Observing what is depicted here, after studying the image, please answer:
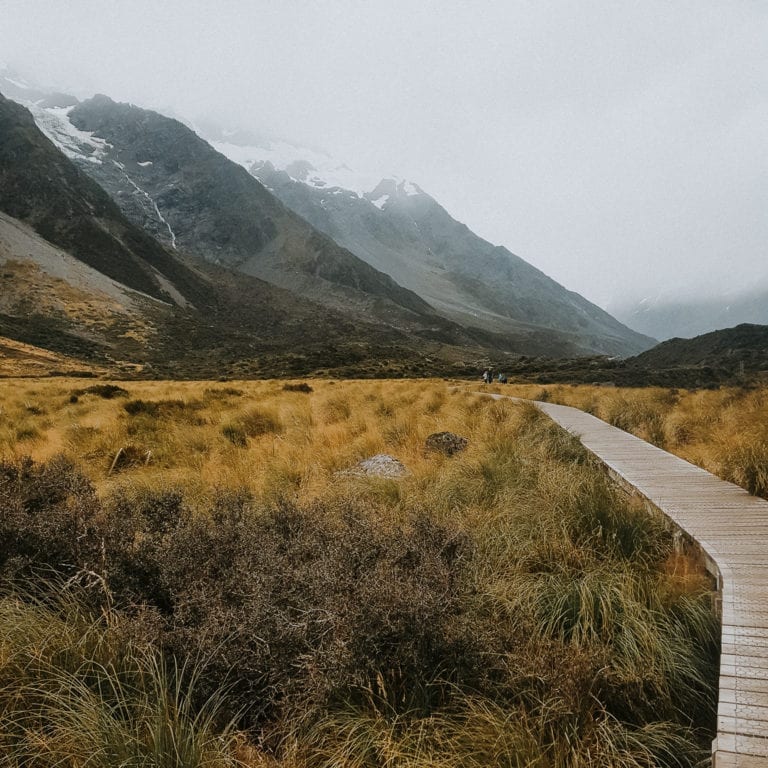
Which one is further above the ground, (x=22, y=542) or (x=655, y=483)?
(x=655, y=483)

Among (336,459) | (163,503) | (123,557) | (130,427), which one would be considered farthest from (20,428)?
(123,557)

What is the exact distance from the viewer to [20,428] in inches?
376

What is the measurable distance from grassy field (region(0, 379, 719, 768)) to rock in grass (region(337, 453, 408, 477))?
53.7 inches

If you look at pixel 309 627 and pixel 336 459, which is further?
pixel 336 459

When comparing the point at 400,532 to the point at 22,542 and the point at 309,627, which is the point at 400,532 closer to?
the point at 309,627

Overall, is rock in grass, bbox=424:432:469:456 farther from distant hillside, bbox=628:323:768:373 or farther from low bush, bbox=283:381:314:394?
distant hillside, bbox=628:323:768:373

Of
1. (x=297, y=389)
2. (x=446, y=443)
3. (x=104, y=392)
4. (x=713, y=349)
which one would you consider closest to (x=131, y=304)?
(x=104, y=392)

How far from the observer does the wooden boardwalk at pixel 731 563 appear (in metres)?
1.86

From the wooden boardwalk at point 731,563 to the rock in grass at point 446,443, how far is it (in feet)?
6.91

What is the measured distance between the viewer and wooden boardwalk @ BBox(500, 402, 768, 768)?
186 centimetres

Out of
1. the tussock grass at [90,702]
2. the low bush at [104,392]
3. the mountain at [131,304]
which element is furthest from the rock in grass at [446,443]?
the mountain at [131,304]

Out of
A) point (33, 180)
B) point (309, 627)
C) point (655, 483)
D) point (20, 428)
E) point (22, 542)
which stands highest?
point (33, 180)

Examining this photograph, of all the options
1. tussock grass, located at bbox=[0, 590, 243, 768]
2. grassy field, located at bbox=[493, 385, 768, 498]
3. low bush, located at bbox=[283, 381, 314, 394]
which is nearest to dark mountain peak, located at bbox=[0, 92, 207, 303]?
low bush, located at bbox=[283, 381, 314, 394]

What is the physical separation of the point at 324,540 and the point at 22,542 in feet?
6.80
